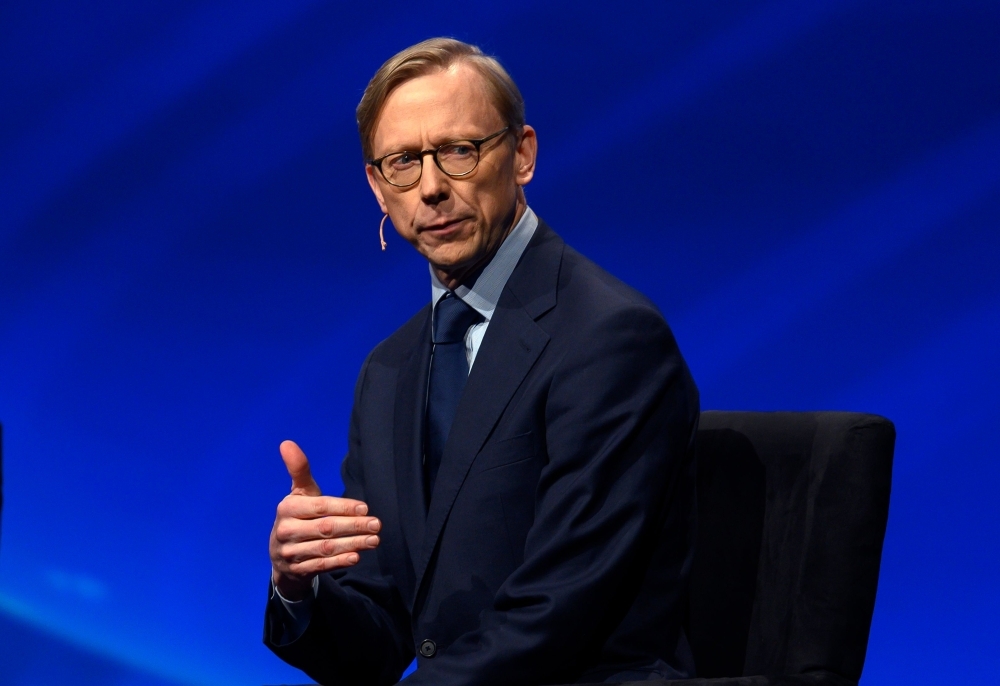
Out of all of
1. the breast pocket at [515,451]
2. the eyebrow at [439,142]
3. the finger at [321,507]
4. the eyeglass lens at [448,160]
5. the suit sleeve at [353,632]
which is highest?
the eyebrow at [439,142]

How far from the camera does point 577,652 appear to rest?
137 cm

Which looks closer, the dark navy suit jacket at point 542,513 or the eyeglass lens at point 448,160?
the dark navy suit jacket at point 542,513

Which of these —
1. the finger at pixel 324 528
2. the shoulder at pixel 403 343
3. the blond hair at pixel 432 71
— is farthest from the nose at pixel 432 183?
the finger at pixel 324 528

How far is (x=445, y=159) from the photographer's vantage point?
5.15 ft

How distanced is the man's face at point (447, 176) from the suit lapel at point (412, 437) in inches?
6.5

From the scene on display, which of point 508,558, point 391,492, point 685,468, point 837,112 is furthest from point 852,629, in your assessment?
point 837,112

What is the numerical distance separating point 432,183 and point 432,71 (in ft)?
0.51

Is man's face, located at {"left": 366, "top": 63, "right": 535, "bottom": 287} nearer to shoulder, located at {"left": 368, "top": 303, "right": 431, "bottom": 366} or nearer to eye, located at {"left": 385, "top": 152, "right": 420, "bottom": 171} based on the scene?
eye, located at {"left": 385, "top": 152, "right": 420, "bottom": 171}

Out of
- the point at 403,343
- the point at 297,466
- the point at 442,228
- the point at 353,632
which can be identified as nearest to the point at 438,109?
the point at 442,228

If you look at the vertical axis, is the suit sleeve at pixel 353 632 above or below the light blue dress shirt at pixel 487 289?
below

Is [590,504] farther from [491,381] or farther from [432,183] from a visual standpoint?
[432,183]

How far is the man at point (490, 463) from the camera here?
136 centimetres

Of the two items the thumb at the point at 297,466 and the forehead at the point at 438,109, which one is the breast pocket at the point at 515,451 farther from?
the forehead at the point at 438,109

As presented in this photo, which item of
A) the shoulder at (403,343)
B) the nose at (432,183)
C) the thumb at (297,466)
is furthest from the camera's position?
the shoulder at (403,343)
